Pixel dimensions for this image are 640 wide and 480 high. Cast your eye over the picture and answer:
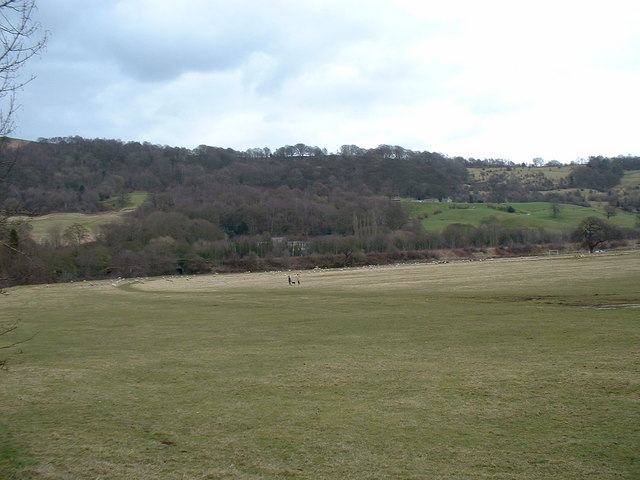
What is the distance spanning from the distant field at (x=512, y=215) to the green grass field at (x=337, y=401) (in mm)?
137159

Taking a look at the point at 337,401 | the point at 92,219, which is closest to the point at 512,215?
the point at 92,219

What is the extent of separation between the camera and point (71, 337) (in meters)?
25.9

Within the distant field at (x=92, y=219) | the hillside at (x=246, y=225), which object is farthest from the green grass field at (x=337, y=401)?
the distant field at (x=92, y=219)

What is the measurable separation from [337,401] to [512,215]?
6586 inches

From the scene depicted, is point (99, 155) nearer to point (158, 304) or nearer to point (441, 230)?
point (441, 230)

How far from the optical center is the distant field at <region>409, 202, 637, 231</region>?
15610 cm

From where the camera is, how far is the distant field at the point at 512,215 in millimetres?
156100

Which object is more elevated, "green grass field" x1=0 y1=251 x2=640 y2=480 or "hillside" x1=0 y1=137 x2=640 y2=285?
"hillside" x1=0 y1=137 x2=640 y2=285

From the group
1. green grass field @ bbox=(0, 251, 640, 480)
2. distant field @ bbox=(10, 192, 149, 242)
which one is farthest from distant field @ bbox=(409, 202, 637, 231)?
green grass field @ bbox=(0, 251, 640, 480)

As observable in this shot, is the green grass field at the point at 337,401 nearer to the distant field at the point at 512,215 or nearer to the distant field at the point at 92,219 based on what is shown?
the distant field at the point at 92,219

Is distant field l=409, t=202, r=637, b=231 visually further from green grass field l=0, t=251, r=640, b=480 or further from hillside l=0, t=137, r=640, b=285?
green grass field l=0, t=251, r=640, b=480

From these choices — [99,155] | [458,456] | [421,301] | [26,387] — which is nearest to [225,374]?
[26,387]

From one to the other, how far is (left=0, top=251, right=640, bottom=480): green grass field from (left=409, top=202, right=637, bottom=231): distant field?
137m

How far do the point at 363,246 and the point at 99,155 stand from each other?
110935mm
